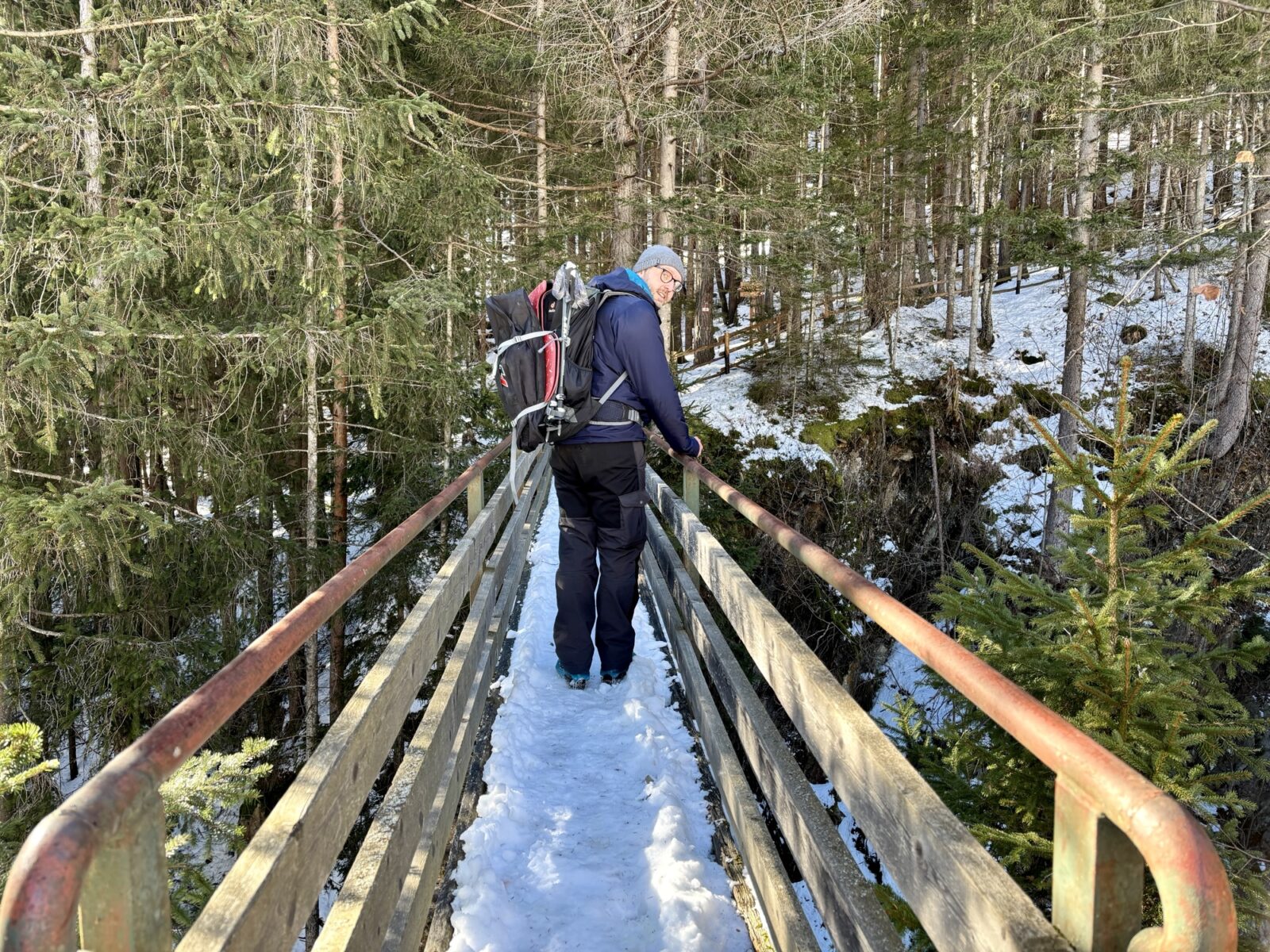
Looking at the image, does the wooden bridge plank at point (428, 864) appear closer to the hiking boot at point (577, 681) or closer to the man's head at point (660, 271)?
the hiking boot at point (577, 681)

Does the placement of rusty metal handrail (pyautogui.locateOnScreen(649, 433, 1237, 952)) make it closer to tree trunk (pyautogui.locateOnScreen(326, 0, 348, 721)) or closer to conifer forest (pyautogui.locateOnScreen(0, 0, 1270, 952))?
conifer forest (pyautogui.locateOnScreen(0, 0, 1270, 952))

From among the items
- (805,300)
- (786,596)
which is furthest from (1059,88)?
(786,596)

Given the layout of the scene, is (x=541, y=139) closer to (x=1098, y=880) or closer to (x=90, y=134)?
(x=90, y=134)

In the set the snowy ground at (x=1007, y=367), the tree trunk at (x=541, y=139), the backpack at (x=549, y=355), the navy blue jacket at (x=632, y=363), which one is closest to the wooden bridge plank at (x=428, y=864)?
the backpack at (x=549, y=355)

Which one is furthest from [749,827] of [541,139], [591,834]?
[541,139]

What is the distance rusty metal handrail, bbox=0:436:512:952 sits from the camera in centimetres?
76

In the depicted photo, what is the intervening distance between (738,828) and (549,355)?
232cm

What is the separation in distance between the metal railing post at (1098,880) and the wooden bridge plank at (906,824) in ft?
0.22

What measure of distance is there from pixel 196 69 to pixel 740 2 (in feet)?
25.8

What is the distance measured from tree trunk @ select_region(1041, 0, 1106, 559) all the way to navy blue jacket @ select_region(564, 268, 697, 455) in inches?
390

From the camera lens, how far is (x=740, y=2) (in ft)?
36.9

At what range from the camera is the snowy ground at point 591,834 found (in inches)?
101

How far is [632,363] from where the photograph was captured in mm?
3898

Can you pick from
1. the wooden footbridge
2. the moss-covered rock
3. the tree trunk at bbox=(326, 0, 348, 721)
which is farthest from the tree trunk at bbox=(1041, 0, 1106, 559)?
the wooden footbridge
